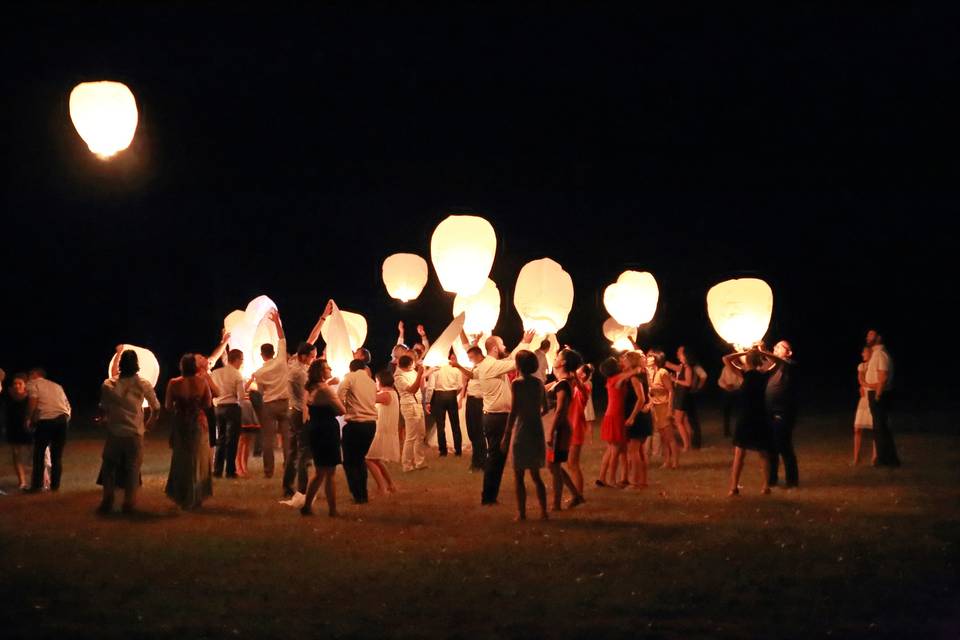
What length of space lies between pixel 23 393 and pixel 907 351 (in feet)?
131

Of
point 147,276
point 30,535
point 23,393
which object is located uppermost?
point 147,276

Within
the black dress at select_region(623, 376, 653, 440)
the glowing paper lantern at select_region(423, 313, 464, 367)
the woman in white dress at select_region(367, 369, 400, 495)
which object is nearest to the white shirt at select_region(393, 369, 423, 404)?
the glowing paper lantern at select_region(423, 313, 464, 367)

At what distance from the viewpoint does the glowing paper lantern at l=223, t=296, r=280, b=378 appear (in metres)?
15.3

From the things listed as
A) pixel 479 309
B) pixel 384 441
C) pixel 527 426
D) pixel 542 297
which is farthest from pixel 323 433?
pixel 479 309

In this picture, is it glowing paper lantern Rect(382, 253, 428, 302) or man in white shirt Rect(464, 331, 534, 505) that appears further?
glowing paper lantern Rect(382, 253, 428, 302)

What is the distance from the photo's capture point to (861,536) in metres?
9.59

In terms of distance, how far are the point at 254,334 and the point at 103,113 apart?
372 centimetres

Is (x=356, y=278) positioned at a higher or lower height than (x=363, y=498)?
higher

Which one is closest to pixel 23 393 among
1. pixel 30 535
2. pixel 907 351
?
pixel 30 535

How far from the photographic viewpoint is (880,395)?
48.0ft

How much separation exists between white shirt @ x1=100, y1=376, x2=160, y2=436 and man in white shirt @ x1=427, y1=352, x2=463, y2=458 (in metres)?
6.44

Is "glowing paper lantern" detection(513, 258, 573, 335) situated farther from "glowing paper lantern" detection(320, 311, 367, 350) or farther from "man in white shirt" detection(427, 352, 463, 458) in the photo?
"glowing paper lantern" detection(320, 311, 367, 350)

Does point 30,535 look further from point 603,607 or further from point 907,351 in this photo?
point 907,351

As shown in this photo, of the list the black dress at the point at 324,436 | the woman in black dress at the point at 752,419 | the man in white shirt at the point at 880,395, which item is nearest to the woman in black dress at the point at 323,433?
the black dress at the point at 324,436
